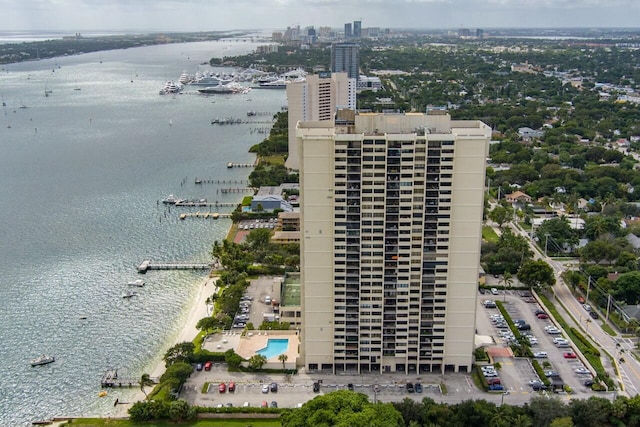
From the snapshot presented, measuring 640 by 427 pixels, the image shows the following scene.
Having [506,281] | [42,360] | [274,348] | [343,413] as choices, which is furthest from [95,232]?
[343,413]

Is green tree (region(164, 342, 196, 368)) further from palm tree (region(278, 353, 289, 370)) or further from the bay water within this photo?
palm tree (region(278, 353, 289, 370))

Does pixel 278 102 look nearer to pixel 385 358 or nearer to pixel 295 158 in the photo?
pixel 295 158

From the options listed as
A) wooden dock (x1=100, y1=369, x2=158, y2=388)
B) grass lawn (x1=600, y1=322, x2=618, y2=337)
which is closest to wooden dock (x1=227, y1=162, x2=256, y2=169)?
wooden dock (x1=100, y1=369, x2=158, y2=388)

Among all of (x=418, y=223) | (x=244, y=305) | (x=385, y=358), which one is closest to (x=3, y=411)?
(x=244, y=305)

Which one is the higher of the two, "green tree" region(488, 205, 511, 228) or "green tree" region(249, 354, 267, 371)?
"green tree" region(488, 205, 511, 228)

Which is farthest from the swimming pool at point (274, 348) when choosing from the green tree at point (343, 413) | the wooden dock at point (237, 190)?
the wooden dock at point (237, 190)

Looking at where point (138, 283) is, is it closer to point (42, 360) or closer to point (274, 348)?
point (42, 360)

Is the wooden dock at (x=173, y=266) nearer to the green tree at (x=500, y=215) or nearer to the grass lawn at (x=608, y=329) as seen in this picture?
the green tree at (x=500, y=215)
